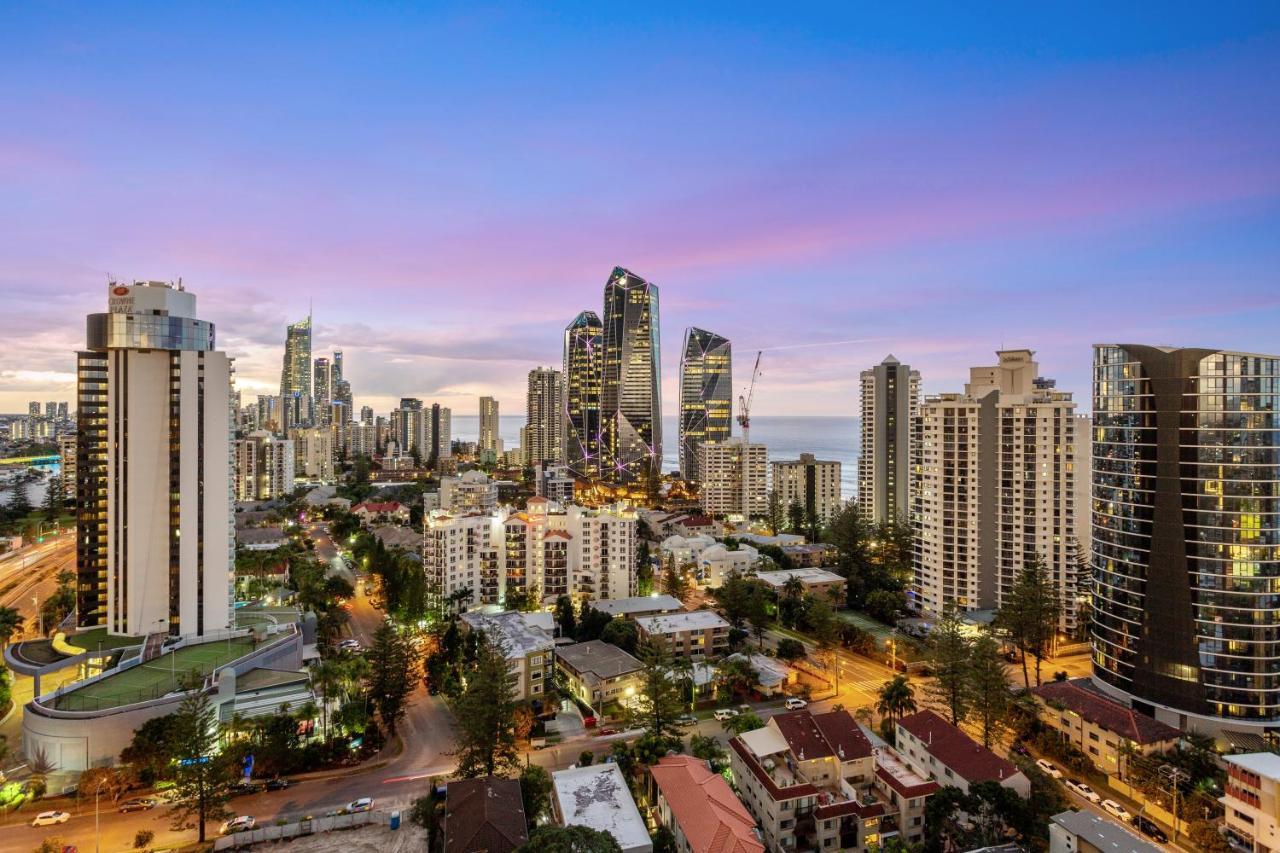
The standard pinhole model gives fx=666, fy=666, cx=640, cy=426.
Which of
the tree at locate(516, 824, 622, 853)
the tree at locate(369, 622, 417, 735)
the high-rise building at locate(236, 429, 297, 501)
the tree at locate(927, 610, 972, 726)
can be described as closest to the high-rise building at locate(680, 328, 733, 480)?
the high-rise building at locate(236, 429, 297, 501)

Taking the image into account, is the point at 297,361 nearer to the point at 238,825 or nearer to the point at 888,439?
the point at 888,439

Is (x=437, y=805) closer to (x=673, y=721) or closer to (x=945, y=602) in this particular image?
(x=673, y=721)

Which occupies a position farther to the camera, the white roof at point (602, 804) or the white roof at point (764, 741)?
the white roof at point (764, 741)

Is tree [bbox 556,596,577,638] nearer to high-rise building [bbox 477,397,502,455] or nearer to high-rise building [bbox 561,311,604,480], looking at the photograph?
high-rise building [bbox 561,311,604,480]

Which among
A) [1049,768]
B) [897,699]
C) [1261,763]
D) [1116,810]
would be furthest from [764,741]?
[1261,763]

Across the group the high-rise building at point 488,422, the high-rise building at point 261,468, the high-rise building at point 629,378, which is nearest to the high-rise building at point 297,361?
the high-rise building at point 488,422

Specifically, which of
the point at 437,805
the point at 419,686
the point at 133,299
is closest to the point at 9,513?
the point at 133,299

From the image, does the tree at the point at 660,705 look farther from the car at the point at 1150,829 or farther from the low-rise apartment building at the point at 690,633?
the car at the point at 1150,829
